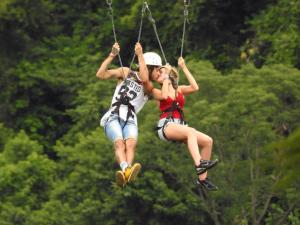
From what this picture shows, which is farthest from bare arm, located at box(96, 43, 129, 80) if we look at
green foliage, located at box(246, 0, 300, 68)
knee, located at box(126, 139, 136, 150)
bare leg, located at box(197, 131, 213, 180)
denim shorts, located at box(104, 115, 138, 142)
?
green foliage, located at box(246, 0, 300, 68)

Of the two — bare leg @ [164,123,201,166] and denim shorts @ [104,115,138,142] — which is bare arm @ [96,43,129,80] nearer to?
denim shorts @ [104,115,138,142]

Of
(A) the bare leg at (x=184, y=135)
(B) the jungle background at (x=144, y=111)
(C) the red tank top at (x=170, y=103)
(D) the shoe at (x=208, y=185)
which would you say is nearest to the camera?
(D) the shoe at (x=208, y=185)

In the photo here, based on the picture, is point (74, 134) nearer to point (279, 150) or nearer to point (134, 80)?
point (134, 80)

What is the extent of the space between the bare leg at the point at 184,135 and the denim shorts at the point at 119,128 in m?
0.33

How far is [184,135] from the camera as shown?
13969 mm

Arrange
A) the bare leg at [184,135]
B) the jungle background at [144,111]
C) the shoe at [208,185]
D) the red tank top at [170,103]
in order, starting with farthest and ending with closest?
the jungle background at [144,111]
the red tank top at [170,103]
the bare leg at [184,135]
the shoe at [208,185]

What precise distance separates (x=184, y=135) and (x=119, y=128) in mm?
632

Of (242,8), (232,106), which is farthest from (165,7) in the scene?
(232,106)

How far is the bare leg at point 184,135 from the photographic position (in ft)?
45.2

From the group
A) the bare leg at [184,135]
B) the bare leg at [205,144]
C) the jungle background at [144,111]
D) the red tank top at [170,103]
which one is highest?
the red tank top at [170,103]

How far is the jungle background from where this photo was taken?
33.9 m

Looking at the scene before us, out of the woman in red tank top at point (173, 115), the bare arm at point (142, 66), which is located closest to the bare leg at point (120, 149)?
the woman in red tank top at point (173, 115)

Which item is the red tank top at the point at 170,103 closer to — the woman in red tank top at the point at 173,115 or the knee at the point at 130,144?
the woman in red tank top at the point at 173,115

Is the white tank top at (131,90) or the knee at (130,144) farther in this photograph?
the white tank top at (131,90)
